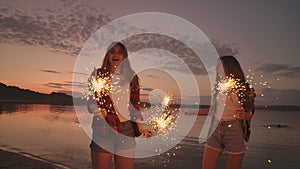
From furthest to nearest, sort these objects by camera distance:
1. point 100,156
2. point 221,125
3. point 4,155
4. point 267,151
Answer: point 267,151, point 4,155, point 221,125, point 100,156

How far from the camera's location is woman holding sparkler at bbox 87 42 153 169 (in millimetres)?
4695

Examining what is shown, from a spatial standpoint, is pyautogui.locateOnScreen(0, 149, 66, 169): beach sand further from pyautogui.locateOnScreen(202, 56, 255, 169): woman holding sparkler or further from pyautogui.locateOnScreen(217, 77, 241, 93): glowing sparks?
pyautogui.locateOnScreen(217, 77, 241, 93): glowing sparks

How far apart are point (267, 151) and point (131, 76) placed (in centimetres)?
1741

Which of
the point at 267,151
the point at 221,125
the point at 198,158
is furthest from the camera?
the point at 267,151

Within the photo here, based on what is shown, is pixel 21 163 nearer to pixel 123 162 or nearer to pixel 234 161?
pixel 123 162

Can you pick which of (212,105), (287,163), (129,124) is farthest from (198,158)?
(129,124)

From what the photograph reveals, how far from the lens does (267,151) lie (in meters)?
19.9

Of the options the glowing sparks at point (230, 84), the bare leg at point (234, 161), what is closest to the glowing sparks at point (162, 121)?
the glowing sparks at point (230, 84)

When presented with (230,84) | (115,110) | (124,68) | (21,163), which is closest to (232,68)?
(230,84)

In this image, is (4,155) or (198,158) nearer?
(4,155)

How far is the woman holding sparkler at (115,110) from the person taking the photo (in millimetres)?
4695

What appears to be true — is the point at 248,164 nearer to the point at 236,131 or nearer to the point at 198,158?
the point at 198,158

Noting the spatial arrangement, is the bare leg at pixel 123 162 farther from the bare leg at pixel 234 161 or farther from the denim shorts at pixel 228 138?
the bare leg at pixel 234 161

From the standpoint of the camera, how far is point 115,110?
481 cm
